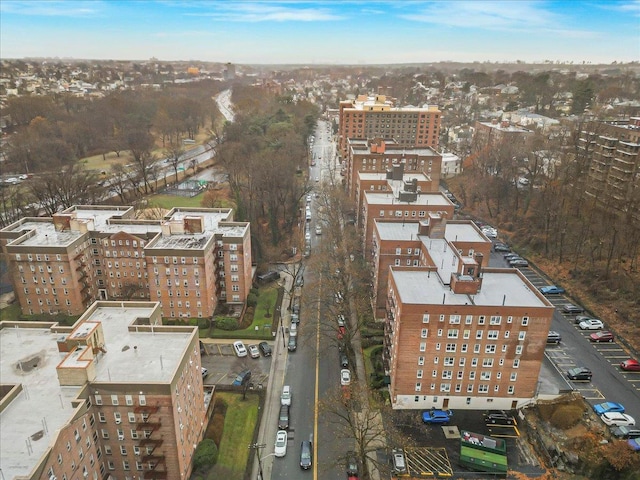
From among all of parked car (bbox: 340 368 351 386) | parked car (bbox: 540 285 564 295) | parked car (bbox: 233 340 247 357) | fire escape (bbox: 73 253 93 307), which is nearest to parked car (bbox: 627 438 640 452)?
parked car (bbox: 340 368 351 386)

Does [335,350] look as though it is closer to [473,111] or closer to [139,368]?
[139,368]

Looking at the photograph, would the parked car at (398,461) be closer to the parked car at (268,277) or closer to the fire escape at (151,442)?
the fire escape at (151,442)

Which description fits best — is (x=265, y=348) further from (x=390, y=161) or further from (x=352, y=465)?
(x=390, y=161)

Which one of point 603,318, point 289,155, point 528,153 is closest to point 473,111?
point 528,153

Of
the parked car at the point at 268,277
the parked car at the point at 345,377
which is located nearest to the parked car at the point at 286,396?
the parked car at the point at 345,377

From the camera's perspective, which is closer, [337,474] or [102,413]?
[102,413]

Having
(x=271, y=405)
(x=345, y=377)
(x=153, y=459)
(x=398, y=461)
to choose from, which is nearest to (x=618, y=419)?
(x=398, y=461)
